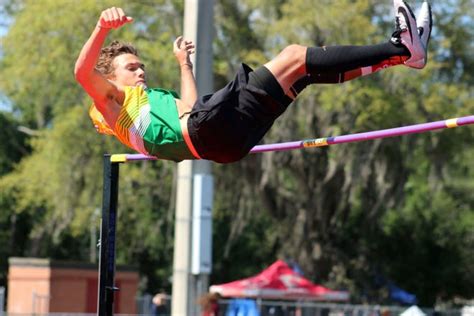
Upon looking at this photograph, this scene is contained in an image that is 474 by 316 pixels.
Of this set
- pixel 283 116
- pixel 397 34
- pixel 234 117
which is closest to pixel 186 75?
pixel 234 117

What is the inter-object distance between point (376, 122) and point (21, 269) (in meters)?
7.70

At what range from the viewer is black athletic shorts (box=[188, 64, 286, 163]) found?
14.4 ft

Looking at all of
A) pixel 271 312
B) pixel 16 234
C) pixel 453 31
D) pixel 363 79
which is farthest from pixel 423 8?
pixel 16 234

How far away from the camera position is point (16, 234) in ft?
106

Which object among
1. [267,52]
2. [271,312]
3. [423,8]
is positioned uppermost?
[267,52]

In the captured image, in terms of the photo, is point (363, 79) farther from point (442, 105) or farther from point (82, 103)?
point (82, 103)

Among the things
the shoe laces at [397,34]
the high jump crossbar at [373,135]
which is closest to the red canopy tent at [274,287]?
the high jump crossbar at [373,135]

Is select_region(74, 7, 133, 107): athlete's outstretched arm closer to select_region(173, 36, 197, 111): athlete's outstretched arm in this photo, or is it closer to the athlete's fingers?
the athlete's fingers

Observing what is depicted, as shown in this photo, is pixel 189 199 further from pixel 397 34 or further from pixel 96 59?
pixel 397 34

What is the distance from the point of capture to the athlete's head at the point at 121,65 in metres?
4.95

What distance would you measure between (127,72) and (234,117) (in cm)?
80

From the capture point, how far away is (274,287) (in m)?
16.7

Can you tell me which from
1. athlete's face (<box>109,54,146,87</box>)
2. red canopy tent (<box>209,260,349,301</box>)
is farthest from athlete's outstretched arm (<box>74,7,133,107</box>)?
red canopy tent (<box>209,260,349,301</box>)

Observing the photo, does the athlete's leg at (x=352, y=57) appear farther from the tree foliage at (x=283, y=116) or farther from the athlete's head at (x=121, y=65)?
the tree foliage at (x=283, y=116)
